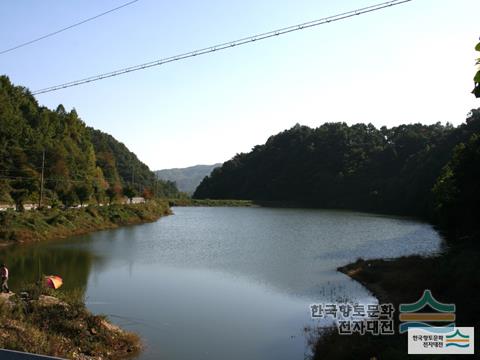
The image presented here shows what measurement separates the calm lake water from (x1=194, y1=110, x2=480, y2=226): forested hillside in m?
58.8

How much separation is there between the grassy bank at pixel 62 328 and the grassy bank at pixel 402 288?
627cm

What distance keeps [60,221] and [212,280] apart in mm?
26158

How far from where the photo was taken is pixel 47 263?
96.3ft

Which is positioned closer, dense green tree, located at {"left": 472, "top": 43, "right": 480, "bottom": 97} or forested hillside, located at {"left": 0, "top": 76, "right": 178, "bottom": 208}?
dense green tree, located at {"left": 472, "top": 43, "right": 480, "bottom": 97}

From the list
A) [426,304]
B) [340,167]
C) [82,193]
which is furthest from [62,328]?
[340,167]

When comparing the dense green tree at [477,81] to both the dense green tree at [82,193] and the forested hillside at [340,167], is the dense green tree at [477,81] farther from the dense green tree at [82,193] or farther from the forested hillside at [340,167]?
the forested hillside at [340,167]

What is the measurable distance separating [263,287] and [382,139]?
131616mm

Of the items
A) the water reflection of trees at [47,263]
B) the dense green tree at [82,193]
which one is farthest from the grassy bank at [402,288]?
the dense green tree at [82,193]

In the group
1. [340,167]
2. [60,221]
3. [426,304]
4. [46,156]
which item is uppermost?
[340,167]

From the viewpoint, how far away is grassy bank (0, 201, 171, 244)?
38469 millimetres

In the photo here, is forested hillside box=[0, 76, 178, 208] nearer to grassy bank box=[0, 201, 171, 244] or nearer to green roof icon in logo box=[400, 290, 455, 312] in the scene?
grassy bank box=[0, 201, 171, 244]

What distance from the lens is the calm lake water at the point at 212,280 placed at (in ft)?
51.7

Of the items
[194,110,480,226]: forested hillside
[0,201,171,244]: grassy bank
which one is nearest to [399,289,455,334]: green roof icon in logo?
[0,201,171,244]: grassy bank

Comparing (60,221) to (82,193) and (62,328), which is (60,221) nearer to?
(82,193)
